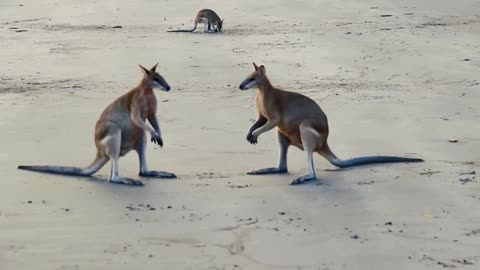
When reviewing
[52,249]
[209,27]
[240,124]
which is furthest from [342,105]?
[209,27]

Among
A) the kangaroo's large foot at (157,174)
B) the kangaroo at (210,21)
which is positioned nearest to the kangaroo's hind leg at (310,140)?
the kangaroo's large foot at (157,174)

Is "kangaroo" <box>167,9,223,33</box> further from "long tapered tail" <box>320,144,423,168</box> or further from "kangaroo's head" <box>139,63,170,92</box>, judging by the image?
"long tapered tail" <box>320,144,423,168</box>

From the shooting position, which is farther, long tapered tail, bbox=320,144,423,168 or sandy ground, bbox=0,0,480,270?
long tapered tail, bbox=320,144,423,168

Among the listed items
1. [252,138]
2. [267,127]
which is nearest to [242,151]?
[252,138]

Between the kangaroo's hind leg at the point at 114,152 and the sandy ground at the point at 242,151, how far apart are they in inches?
3.3

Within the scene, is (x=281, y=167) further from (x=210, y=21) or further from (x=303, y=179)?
(x=210, y=21)

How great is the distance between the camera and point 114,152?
23.3 feet

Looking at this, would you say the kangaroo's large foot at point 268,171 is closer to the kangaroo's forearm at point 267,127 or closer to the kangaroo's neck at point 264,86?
the kangaroo's forearm at point 267,127

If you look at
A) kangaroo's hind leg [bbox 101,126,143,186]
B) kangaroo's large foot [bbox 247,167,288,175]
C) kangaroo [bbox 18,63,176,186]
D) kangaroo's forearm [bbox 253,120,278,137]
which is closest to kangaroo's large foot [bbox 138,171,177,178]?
kangaroo [bbox 18,63,176,186]

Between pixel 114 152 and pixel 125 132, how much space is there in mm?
221

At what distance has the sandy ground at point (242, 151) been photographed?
19.1 feet

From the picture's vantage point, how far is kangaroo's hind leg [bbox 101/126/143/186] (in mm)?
7070

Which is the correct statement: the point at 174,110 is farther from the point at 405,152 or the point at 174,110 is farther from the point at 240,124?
the point at 405,152

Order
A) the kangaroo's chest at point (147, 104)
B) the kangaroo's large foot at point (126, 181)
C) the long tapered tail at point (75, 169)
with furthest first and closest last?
the kangaroo's chest at point (147, 104) → the long tapered tail at point (75, 169) → the kangaroo's large foot at point (126, 181)
